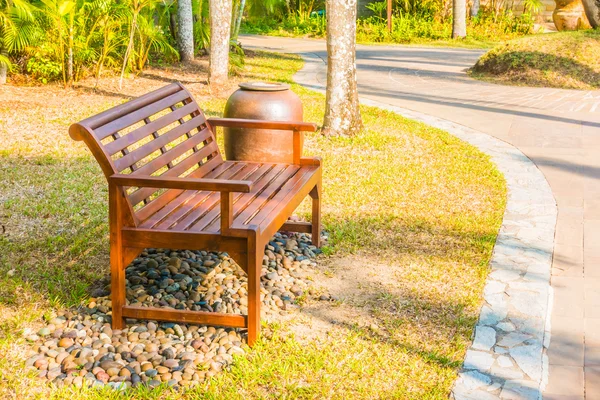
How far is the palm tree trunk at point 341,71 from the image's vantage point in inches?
343

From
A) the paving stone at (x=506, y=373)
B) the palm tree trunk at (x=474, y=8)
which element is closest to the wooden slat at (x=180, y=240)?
the paving stone at (x=506, y=373)

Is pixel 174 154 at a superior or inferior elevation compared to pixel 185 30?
inferior

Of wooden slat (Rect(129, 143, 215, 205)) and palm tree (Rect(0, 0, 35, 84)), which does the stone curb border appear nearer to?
wooden slat (Rect(129, 143, 215, 205))

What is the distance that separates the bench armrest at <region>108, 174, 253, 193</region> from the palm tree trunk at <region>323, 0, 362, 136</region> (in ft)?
17.1

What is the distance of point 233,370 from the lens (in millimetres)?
3754

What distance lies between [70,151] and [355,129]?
319cm

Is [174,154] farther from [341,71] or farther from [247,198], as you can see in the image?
[341,71]

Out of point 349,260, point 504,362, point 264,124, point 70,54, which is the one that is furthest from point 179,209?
point 70,54

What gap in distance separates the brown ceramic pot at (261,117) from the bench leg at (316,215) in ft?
4.28

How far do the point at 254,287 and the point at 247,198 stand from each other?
0.77 m

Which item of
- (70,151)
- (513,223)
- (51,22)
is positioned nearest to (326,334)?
(513,223)

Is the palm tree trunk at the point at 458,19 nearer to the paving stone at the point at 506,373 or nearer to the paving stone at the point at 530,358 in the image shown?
the paving stone at the point at 530,358

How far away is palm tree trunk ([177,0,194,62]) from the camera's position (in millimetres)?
14102

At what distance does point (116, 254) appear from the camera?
160 inches
